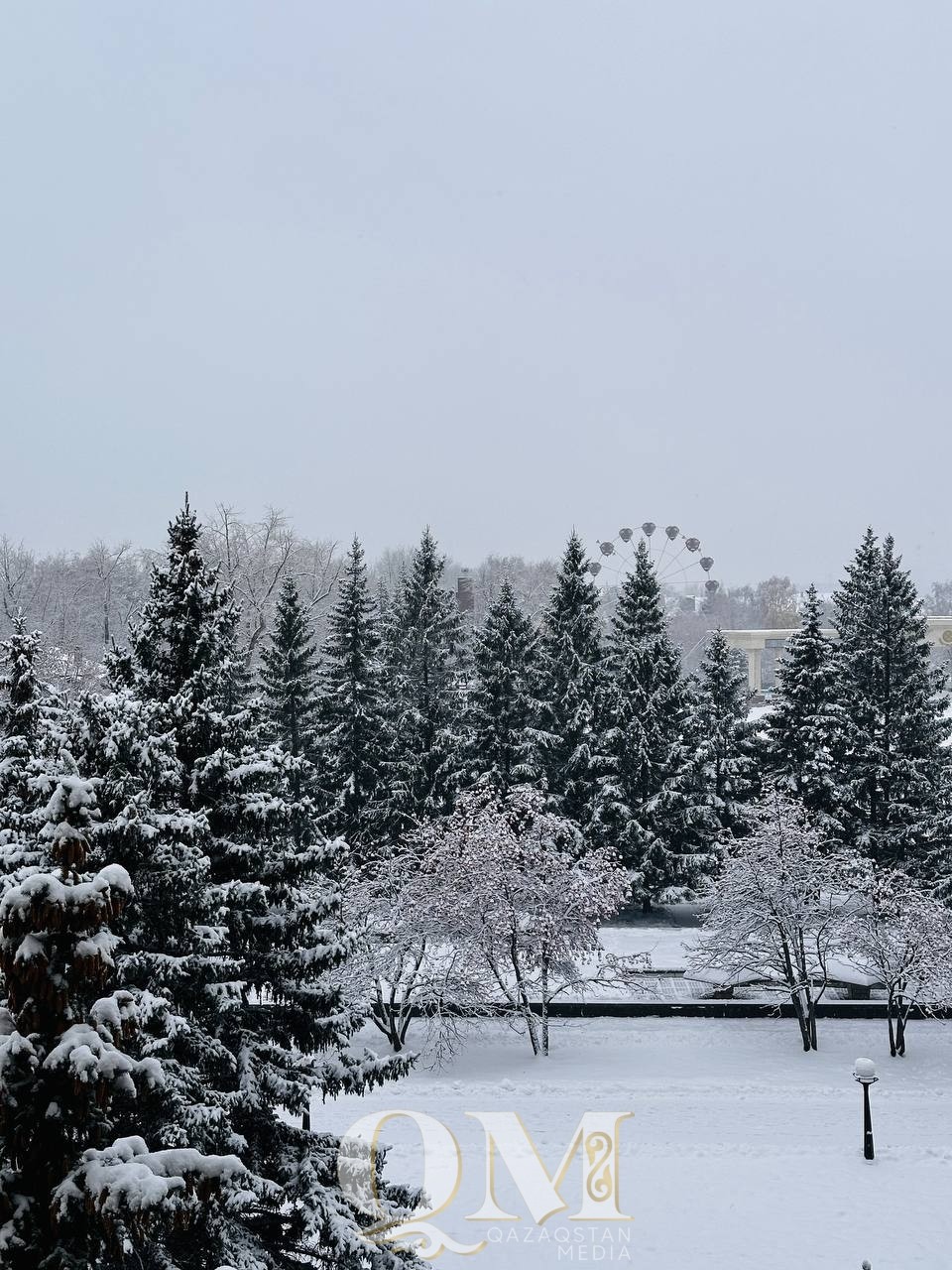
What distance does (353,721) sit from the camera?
37.8m

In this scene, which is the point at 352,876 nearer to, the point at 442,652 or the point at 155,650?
the point at 155,650

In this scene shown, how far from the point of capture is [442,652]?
41.3 metres

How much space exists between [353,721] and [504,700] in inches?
208

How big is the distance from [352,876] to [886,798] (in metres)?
19.7

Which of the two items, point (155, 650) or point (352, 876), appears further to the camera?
point (352, 876)

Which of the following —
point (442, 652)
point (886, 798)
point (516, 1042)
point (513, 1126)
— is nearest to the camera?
point (513, 1126)

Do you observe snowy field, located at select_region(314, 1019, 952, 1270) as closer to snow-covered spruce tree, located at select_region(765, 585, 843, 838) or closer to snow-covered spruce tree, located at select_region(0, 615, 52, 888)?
snow-covered spruce tree, located at select_region(0, 615, 52, 888)

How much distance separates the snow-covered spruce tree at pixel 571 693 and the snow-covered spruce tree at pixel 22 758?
21.1 metres

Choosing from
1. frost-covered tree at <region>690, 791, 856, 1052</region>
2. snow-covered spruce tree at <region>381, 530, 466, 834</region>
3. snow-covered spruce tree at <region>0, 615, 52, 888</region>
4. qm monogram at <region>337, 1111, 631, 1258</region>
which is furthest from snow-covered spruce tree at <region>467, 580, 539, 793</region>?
snow-covered spruce tree at <region>0, 615, 52, 888</region>

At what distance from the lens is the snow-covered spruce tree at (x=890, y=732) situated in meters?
35.1

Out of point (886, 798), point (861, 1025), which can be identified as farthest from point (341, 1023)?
point (886, 798)

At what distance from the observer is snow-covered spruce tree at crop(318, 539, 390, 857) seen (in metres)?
37.4

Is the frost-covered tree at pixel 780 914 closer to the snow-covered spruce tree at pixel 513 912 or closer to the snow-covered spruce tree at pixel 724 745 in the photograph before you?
the snow-covered spruce tree at pixel 513 912

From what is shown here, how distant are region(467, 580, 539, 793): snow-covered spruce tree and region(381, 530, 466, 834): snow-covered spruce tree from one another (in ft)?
3.00
